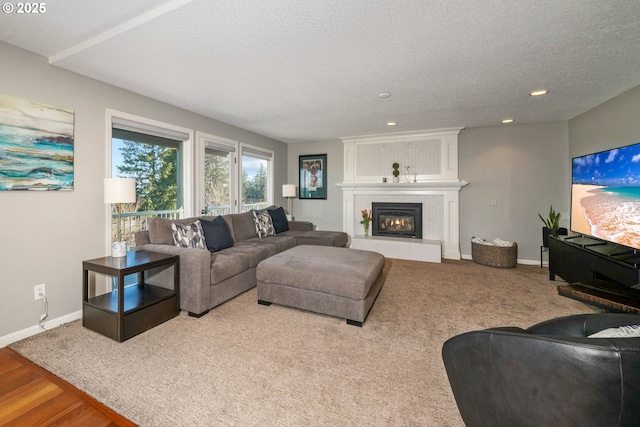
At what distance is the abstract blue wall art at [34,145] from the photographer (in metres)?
2.15

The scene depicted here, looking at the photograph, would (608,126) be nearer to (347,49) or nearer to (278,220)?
(347,49)

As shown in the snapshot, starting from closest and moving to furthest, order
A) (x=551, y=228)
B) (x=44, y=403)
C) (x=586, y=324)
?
(x=586, y=324) < (x=44, y=403) < (x=551, y=228)

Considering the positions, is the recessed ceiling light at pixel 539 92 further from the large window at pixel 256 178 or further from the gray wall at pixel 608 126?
the large window at pixel 256 178

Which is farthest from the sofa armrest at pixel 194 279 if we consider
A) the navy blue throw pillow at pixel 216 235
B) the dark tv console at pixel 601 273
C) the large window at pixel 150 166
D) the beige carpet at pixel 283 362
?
the dark tv console at pixel 601 273

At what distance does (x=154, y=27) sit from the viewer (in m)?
1.90

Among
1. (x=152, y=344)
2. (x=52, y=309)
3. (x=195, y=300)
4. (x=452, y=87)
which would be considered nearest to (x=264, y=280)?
(x=195, y=300)

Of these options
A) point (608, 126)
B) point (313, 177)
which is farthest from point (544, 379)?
point (313, 177)

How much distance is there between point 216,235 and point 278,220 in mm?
1595

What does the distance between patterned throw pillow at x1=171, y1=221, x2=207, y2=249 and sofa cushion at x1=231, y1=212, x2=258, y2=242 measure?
77cm

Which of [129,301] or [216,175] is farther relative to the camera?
[216,175]

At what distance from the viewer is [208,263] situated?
2623 millimetres

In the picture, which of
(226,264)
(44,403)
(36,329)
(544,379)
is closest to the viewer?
(544,379)

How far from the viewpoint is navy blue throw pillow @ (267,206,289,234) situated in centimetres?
479

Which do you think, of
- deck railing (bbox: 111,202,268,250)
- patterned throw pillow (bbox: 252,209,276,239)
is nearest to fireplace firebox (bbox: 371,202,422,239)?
patterned throw pillow (bbox: 252,209,276,239)
